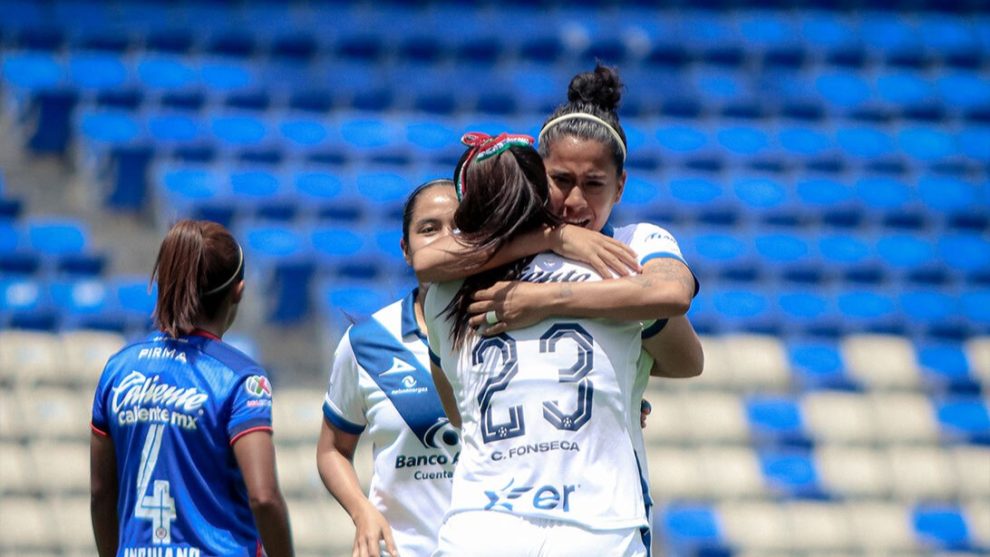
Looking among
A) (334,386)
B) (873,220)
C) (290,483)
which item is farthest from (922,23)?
(334,386)

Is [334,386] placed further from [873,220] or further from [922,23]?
[922,23]

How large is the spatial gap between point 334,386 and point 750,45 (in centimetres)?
822

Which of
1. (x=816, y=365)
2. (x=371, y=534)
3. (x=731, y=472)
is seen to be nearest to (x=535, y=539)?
(x=371, y=534)

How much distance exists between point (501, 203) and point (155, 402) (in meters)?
1.13

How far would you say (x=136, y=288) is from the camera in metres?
8.63

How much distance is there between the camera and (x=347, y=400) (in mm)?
3363

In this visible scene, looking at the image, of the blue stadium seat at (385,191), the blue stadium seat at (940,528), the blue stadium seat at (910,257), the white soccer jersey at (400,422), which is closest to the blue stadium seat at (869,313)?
the blue stadium seat at (910,257)

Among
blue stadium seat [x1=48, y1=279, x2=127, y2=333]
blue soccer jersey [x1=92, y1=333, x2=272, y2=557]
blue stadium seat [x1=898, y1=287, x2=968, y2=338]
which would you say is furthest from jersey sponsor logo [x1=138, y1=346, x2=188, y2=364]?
blue stadium seat [x1=898, y1=287, x2=968, y2=338]

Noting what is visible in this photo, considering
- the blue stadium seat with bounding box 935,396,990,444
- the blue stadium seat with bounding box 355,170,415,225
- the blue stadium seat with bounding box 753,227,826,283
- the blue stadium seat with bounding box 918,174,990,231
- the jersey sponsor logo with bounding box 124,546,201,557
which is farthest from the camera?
the blue stadium seat with bounding box 918,174,990,231

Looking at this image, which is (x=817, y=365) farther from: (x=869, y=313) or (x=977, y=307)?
(x=977, y=307)

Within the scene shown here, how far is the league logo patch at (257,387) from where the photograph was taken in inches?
123

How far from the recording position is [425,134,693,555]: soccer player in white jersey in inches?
91.9

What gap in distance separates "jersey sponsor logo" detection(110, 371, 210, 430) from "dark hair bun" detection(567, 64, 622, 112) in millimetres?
1160

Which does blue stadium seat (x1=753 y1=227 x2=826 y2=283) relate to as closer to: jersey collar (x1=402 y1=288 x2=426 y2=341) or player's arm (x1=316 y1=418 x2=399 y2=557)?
jersey collar (x1=402 y1=288 x2=426 y2=341)
